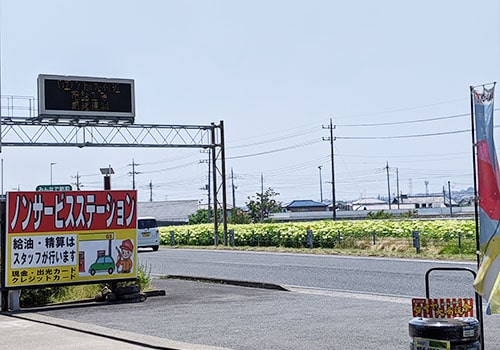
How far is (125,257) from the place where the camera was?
1495 cm

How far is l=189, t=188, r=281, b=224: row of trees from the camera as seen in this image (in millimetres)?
62941

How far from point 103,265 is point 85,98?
1650cm

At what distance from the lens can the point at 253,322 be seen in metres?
11.2

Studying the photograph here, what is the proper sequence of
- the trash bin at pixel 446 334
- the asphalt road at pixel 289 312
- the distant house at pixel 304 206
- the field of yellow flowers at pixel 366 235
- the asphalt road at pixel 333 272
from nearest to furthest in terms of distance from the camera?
the trash bin at pixel 446 334, the asphalt road at pixel 289 312, the asphalt road at pixel 333 272, the field of yellow flowers at pixel 366 235, the distant house at pixel 304 206

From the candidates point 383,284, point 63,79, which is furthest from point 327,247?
point 383,284

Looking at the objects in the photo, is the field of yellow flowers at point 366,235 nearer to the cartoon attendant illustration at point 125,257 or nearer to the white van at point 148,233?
the white van at point 148,233

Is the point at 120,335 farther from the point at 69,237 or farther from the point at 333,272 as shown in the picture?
the point at 333,272

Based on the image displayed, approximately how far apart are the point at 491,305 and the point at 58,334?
21.2 ft

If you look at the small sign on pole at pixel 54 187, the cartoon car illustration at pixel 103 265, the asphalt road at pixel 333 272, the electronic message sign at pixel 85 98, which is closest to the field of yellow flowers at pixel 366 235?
the asphalt road at pixel 333 272

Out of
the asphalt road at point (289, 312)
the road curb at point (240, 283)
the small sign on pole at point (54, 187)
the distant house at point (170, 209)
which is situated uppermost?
the distant house at point (170, 209)

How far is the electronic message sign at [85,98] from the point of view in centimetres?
2936

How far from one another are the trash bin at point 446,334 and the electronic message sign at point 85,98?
83.0 ft

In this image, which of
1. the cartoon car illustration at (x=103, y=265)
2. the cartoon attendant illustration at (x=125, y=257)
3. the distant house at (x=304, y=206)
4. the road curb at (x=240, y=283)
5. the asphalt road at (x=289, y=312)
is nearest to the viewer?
the asphalt road at (x=289, y=312)

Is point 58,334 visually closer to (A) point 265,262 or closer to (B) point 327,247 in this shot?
(A) point 265,262
